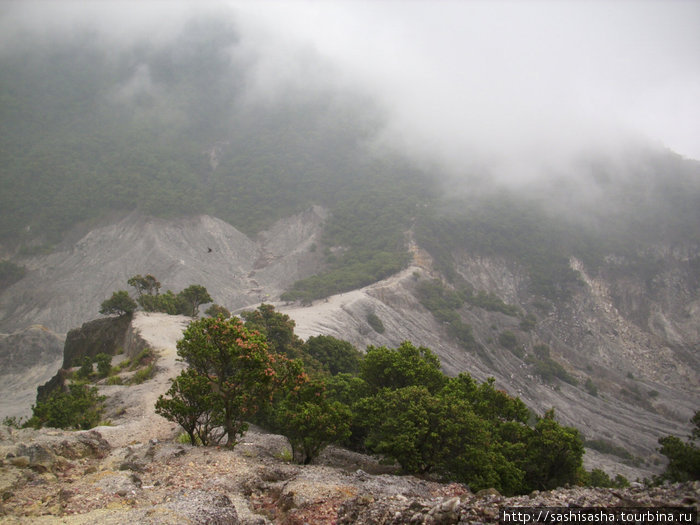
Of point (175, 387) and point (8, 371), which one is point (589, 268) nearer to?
point (175, 387)

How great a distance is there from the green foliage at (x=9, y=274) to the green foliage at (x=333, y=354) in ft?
250

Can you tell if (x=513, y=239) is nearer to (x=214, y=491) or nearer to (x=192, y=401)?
(x=192, y=401)

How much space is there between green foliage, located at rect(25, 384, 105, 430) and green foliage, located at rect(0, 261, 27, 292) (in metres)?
76.7

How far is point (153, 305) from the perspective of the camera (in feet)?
163

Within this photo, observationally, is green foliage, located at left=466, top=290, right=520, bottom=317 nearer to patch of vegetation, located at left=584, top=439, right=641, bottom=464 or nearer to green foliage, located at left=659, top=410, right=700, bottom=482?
patch of vegetation, located at left=584, top=439, right=641, bottom=464

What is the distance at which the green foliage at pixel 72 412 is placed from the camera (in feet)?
82.7

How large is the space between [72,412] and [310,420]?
1720 cm

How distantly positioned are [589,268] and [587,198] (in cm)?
3210

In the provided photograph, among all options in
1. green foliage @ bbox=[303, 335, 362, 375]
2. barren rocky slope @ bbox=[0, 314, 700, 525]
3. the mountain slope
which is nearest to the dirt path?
barren rocky slope @ bbox=[0, 314, 700, 525]

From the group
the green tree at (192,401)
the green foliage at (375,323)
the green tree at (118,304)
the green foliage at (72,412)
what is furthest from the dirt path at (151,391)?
the green foliage at (375,323)

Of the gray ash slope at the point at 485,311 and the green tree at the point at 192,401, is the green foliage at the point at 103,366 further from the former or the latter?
the gray ash slope at the point at 485,311

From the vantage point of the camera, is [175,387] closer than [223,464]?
No

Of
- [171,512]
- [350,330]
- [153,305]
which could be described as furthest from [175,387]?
[350,330]

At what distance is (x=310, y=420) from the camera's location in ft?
58.7
